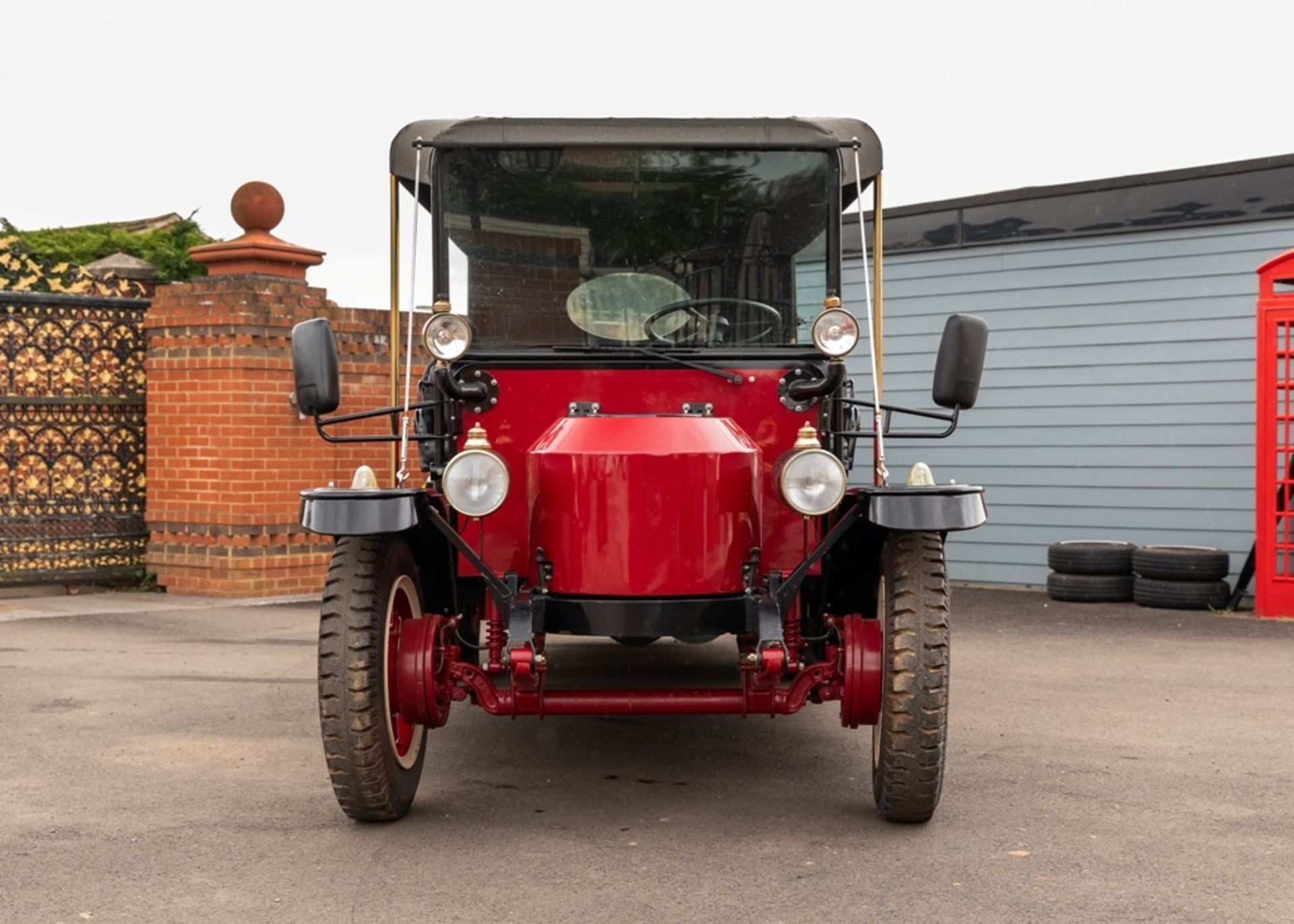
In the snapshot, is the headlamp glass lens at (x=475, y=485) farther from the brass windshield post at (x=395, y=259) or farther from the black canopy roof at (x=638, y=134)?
the black canopy roof at (x=638, y=134)

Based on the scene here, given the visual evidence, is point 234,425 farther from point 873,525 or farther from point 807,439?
point 807,439

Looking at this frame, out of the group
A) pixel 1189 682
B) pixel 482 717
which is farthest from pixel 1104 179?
pixel 482 717

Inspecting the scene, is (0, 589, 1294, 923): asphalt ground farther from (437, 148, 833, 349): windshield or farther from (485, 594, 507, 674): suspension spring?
(437, 148, 833, 349): windshield

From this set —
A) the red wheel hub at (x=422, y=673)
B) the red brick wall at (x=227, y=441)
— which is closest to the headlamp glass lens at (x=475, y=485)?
the red wheel hub at (x=422, y=673)

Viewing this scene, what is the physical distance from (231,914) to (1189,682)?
5.80m

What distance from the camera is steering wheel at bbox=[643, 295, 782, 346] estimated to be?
5.65 m

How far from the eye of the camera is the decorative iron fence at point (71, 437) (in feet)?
38.0

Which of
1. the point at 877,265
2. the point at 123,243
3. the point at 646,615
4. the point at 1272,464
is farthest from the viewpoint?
the point at 123,243

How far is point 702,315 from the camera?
5.67 m

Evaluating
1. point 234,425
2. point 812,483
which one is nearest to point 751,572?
point 812,483

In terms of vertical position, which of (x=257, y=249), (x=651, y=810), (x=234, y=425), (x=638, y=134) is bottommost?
(x=651, y=810)

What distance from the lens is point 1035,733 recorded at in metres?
6.70

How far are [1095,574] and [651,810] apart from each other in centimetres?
764

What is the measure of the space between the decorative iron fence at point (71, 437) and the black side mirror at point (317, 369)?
24.5 feet
